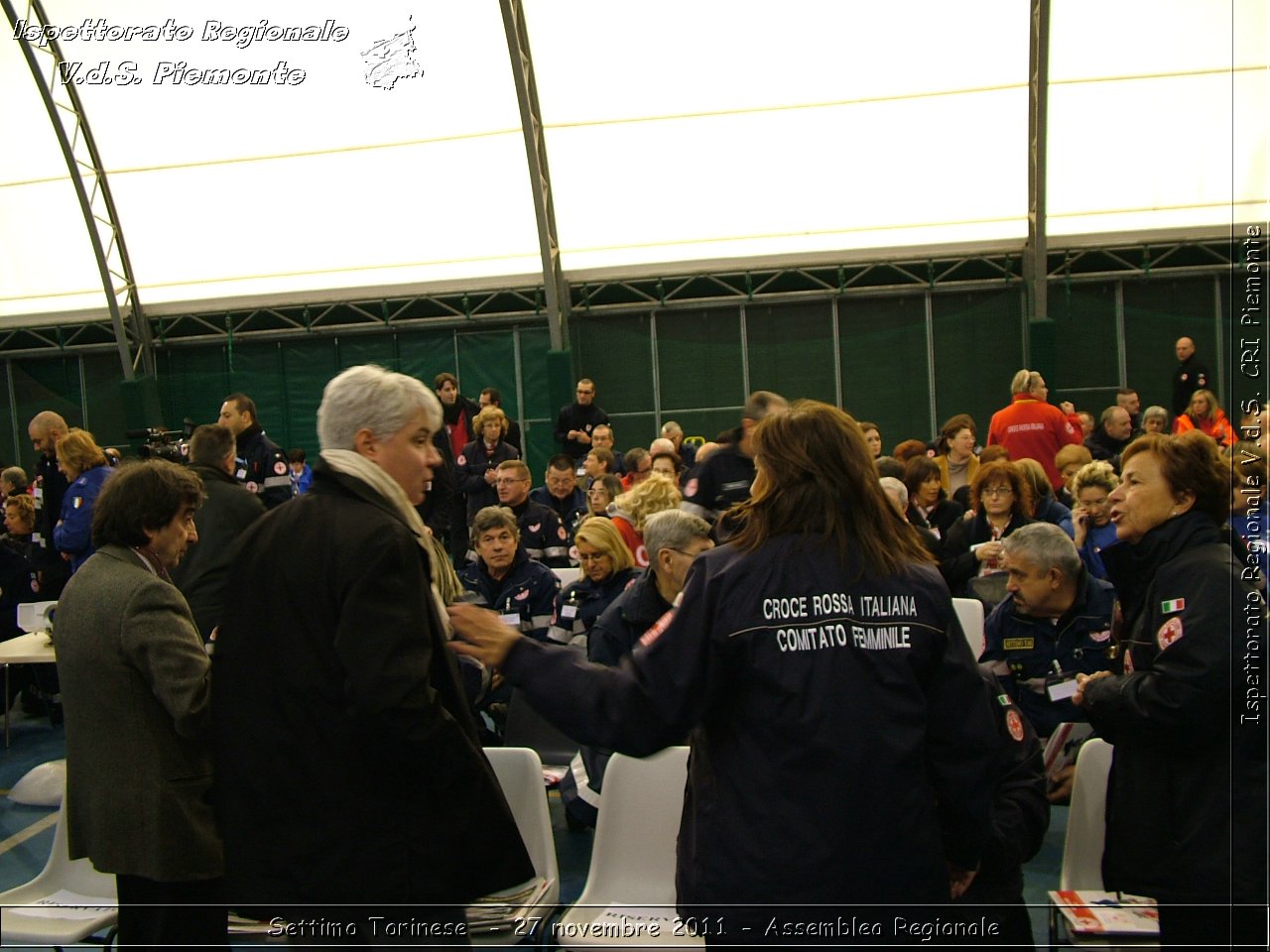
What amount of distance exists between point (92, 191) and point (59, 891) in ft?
41.2

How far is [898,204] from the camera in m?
13.6

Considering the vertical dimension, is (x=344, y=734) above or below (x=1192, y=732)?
above

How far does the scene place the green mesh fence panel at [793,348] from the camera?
14.7 meters

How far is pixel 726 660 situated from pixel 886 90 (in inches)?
482

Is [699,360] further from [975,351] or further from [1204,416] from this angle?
[1204,416]

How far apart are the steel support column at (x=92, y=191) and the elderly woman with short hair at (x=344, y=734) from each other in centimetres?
1187

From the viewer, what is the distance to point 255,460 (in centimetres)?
684

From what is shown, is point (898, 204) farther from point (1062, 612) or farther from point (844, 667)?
point (844, 667)

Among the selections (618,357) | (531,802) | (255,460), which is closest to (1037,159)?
(618,357)

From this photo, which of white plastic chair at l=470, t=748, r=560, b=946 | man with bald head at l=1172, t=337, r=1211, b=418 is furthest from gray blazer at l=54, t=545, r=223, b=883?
man with bald head at l=1172, t=337, r=1211, b=418

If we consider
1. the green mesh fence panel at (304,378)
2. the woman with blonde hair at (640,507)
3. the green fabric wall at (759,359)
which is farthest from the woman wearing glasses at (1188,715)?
the green mesh fence panel at (304,378)

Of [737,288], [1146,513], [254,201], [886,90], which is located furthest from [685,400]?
[1146,513]

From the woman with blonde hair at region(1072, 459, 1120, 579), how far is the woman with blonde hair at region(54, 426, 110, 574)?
5386 millimetres

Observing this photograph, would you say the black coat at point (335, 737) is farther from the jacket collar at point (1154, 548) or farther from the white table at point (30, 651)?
the white table at point (30, 651)
